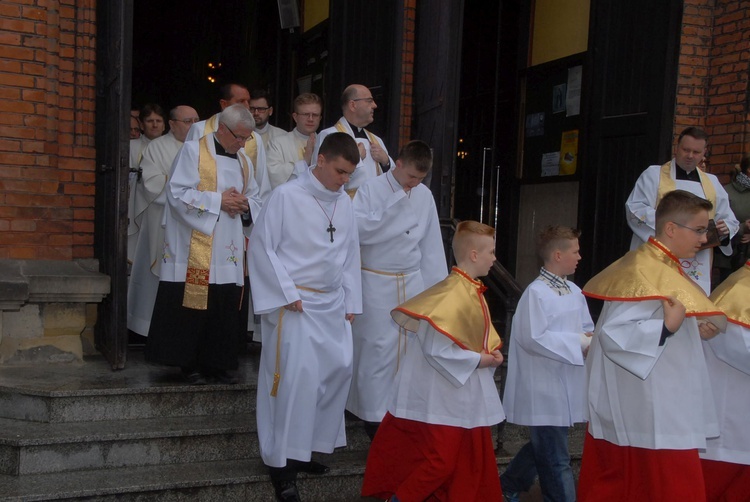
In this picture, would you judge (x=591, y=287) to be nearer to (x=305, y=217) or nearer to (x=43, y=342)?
(x=305, y=217)

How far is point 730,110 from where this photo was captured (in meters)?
7.99

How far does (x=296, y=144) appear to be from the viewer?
745 cm

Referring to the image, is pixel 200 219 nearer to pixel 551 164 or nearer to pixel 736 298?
pixel 736 298

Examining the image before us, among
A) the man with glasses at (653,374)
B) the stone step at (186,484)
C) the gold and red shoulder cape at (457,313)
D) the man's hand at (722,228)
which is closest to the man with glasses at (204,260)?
the stone step at (186,484)

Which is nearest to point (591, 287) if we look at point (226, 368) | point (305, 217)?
point (305, 217)

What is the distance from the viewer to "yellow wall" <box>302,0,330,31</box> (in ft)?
32.0

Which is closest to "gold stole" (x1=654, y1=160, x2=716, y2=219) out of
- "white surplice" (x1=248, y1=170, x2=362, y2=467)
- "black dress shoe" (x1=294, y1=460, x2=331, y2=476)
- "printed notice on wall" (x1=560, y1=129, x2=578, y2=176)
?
"printed notice on wall" (x1=560, y1=129, x2=578, y2=176)

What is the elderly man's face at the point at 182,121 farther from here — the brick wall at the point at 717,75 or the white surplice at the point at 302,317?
the brick wall at the point at 717,75

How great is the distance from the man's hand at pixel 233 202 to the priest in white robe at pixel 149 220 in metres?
1.10

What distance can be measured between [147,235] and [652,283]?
431 centimetres

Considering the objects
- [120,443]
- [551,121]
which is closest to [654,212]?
[551,121]

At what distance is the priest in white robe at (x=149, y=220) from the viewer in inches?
273

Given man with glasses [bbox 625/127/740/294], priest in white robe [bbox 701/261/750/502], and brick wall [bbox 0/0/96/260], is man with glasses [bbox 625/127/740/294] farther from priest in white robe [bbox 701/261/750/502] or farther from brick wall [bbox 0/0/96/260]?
brick wall [bbox 0/0/96/260]

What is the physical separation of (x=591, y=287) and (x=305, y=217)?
65.5 inches
